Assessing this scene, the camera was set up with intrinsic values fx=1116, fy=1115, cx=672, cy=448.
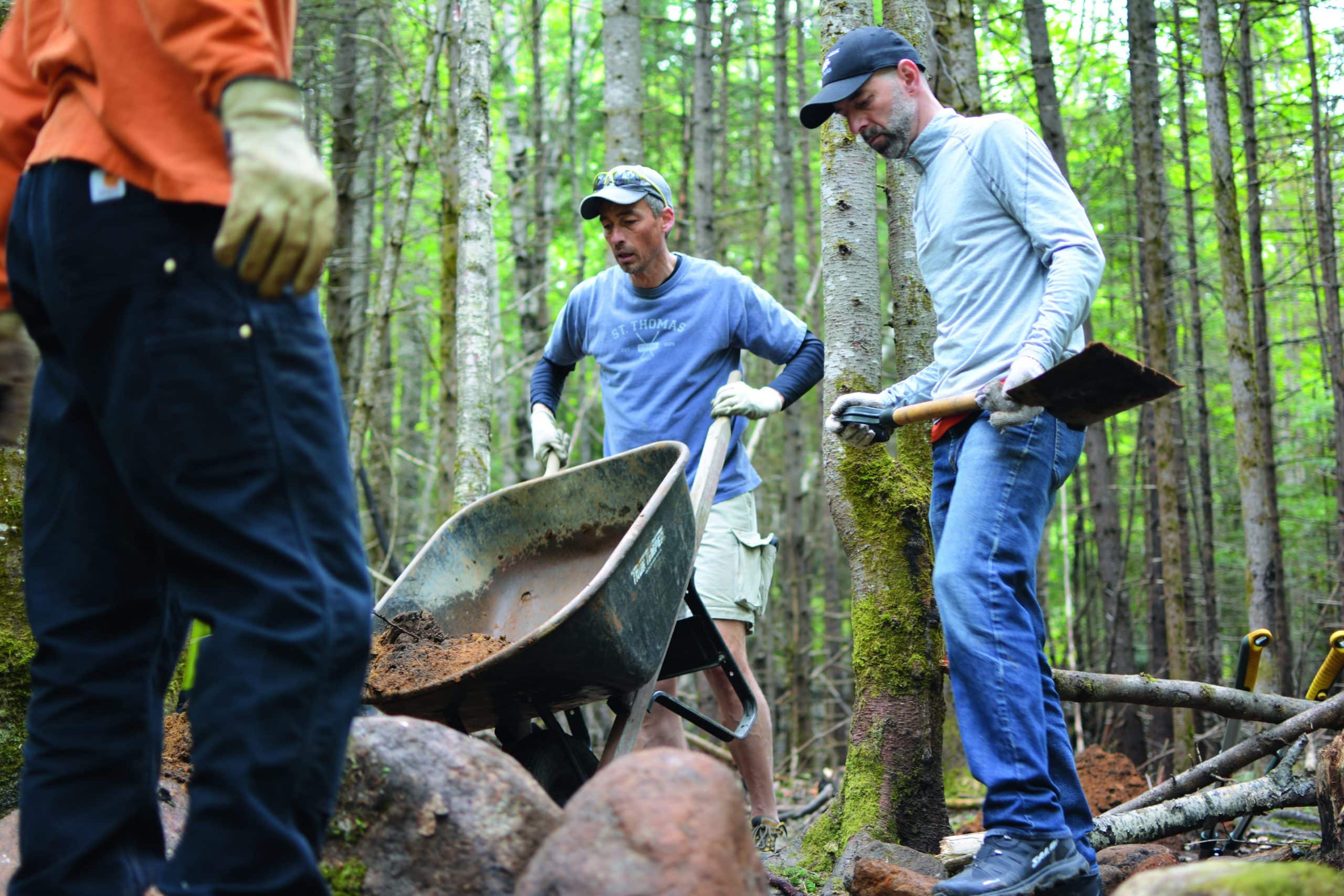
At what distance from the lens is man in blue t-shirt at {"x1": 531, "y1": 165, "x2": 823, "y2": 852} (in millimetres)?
4246

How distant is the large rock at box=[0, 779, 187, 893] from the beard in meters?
2.44

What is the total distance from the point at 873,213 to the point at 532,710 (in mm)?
2427

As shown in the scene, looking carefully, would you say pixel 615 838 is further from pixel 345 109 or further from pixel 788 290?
pixel 788 290

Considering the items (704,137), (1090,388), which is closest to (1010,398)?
(1090,388)

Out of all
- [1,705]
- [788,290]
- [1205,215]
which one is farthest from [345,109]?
[1205,215]

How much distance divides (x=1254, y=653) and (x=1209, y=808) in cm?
65

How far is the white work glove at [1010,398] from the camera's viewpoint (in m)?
2.63

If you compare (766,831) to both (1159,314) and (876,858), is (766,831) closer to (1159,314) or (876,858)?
(876,858)


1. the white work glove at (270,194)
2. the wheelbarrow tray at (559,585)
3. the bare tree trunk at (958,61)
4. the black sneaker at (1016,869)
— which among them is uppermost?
the bare tree trunk at (958,61)

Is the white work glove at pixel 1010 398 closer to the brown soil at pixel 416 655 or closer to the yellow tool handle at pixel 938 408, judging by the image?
the yellow tool handle at pixel 938 408

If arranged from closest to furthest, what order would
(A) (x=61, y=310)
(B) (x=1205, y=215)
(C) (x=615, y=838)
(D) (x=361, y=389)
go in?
(A) (x=61, y=310) < (C) (x=615, y=838) < (D) (x=361, y=389) < (B) (x=1205, y=215)

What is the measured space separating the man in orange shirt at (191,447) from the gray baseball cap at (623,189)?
253cm

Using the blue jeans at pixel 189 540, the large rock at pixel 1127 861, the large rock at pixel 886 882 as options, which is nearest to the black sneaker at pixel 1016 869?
the large rock at pixel 886 882

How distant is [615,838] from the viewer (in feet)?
6.15
